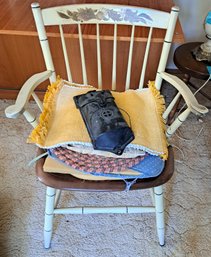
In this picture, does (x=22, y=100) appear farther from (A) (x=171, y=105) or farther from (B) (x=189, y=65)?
(B) (x=189, y=65)

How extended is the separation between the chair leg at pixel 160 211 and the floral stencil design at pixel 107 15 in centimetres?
61

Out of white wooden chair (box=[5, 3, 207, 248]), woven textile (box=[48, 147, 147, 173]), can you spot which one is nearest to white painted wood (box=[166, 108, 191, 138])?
white wooden chair (box=[5, 3, 207, 248])

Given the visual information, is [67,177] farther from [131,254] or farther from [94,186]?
[131,254]

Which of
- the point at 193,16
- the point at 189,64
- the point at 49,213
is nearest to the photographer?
the point at 49,213

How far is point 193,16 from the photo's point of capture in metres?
1.62

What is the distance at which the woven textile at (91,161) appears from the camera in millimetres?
774

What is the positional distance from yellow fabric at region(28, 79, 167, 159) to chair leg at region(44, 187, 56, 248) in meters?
0.21

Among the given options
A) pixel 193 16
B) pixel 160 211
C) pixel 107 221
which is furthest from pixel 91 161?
pixel 193 16

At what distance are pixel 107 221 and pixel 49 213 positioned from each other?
32 cm

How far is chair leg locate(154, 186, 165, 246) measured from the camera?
0.92m

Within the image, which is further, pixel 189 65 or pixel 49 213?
pixel 189 65

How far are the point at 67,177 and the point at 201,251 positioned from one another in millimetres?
696

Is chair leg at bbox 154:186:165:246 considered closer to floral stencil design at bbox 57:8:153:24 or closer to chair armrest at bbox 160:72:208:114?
chair armrest at bbox 160:72:208:114

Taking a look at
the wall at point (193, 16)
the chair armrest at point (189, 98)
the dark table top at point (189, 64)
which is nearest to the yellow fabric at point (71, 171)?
the chair armrest at point (189, 98)
